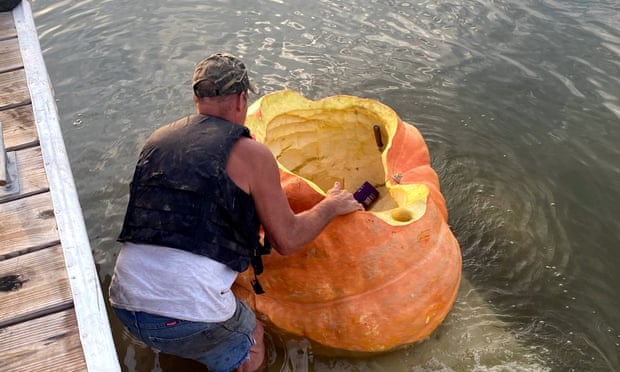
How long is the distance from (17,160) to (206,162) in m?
1.39

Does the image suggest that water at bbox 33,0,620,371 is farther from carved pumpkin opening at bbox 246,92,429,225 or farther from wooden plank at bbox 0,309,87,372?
wooden plank at bbox 0,309,87,372

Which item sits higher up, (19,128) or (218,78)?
(218,78)

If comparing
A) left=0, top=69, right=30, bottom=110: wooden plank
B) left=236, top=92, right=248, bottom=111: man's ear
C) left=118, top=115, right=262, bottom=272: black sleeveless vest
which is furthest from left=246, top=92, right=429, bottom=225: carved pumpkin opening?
left=0, top=69, right=30, bottom=110: wooden plank

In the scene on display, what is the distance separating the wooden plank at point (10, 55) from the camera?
12.8ft

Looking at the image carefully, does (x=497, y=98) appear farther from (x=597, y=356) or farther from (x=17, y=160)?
(x=17, y=160)

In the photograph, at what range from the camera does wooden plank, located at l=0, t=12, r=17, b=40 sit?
4266mm

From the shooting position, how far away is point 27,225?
8.77 feet

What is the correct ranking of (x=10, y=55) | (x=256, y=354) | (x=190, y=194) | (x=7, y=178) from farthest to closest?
1. (x=10, y=55)
2. (x=256, y=354)
3. (x=7, y=178)
4. (x=190, y=194)

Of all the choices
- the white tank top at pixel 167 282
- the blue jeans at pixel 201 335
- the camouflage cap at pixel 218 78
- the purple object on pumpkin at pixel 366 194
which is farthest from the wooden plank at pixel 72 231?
the purple object on pumpkin at pixel 366 194

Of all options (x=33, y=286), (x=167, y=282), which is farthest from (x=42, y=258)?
(x=167, y=282)

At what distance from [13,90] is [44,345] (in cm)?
218

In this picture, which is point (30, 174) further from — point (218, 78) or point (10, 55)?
point (10, 55)

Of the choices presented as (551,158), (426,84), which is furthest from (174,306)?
(426,84)

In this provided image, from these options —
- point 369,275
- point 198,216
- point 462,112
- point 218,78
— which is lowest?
point 462,112
